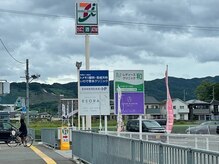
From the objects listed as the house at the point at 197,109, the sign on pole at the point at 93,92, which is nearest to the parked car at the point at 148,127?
the sign on pole at the point at 93,92

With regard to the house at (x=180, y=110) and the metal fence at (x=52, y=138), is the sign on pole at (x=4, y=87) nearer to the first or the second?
the metal fence at (x=52, y=138)

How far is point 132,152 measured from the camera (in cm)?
988

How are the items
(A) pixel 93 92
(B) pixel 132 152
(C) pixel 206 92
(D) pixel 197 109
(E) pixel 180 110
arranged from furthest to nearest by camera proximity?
1. (C) pixel 206 92
2. (D) pixel 197 109
3. (E) pixel 180 110
4. (A) pixel 93 92
5. (B) pixel 132 152

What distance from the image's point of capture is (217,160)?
588cm

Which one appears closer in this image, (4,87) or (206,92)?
(4,87)

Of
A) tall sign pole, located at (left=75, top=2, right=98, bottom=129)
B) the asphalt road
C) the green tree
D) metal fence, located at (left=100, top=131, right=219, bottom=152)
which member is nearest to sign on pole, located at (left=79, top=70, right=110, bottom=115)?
metal fence, located at (left=100, top=131, right=219, bottom=152)

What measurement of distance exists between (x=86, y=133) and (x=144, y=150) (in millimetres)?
6818

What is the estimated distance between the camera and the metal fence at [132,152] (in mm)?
6664

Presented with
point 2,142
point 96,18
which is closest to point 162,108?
point 2,142

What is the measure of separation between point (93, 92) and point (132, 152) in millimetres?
8636

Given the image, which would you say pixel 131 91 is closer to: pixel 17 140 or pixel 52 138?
pixel 52 138

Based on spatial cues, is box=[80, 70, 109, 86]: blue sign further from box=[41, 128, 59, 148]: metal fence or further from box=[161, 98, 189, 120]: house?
box=[161, 98, 189, 120]: house

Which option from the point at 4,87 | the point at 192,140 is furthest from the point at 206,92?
the point at 192,140

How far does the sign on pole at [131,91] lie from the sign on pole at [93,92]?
1.86 ft
